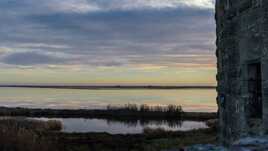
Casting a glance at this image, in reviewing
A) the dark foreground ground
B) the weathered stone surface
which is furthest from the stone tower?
the dark foreground ground

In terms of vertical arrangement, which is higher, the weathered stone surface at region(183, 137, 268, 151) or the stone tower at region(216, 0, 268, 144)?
the stone tower at region(216, 0, 268, 144)

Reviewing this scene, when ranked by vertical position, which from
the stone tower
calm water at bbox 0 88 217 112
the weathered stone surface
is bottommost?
calm water at bbox 0 88 217 112

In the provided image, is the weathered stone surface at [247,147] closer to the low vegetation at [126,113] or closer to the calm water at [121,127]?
the calm water at [121,127]

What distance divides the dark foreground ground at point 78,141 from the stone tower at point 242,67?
256 cm

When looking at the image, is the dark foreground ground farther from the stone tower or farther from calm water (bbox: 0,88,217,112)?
calm water (bbox: 0,88,217,112)

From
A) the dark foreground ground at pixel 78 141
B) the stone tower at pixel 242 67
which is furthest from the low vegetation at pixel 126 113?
the stone tower at pixel 242 67

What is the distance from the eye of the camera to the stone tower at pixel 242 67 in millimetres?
8000

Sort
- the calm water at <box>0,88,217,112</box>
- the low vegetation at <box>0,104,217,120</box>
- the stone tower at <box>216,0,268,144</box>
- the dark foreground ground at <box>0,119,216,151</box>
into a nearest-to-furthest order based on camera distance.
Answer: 1. the stone tower at <box>216,0,268,144</box>
2. the dark foreground ground at <box>0,119,216,151</box>
3. the low vegetation at <box>0,104,217,120</box>
4. the calm water at <box>0,88,217,112</box>

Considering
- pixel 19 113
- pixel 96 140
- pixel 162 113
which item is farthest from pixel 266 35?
pixel 19 113

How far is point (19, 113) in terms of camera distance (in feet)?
148

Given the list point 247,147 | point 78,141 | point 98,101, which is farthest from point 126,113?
point 247,147

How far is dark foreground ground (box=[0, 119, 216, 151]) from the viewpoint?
35.7 ft

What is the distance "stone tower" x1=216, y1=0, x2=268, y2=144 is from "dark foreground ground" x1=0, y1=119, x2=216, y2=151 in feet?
8.41

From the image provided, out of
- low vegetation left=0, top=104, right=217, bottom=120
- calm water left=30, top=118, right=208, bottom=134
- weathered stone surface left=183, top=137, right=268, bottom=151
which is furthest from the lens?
low vegetation left=0, top=104, right=217, bottom=120
